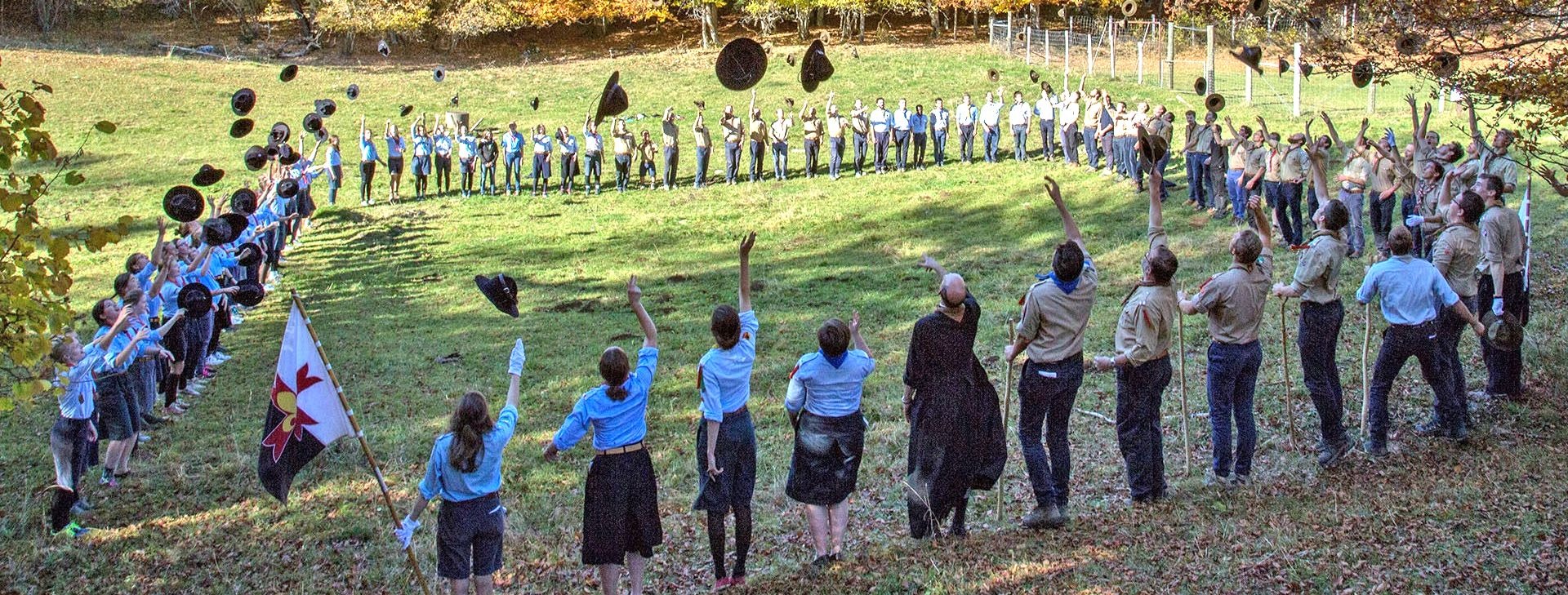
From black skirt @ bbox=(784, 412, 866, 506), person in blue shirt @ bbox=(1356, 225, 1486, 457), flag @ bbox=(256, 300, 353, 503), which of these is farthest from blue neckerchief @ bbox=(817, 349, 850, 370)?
person in blue shirt @ bbox=(1356, 225, 1486, 457)

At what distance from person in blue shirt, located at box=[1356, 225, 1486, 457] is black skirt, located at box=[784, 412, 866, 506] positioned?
3.60 metres

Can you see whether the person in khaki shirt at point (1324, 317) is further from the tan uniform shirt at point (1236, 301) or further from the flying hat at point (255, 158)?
the flying hat at point (255, 158)

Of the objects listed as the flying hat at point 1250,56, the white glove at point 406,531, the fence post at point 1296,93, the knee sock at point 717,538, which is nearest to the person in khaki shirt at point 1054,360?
the knee sock at point 717,538

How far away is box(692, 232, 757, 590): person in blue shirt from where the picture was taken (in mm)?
6832

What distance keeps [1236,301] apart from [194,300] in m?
9.12

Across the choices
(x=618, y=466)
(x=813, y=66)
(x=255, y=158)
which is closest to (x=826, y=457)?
(x=618, y=466)

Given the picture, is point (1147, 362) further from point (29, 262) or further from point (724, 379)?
point (29, 262)

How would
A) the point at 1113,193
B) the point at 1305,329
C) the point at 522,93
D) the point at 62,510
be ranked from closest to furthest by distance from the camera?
the point at 1305,329 → the point at 62,510 → the point at 1113,193 → the point at 522,93

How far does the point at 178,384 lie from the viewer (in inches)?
484

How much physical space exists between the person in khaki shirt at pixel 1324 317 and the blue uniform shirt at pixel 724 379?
11.8 feet

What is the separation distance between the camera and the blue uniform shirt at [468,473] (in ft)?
20.4

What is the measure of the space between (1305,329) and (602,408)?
472 cm

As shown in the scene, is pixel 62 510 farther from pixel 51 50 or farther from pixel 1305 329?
pixel 51 50

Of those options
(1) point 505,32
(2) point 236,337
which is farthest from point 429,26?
(2) point 236,337
